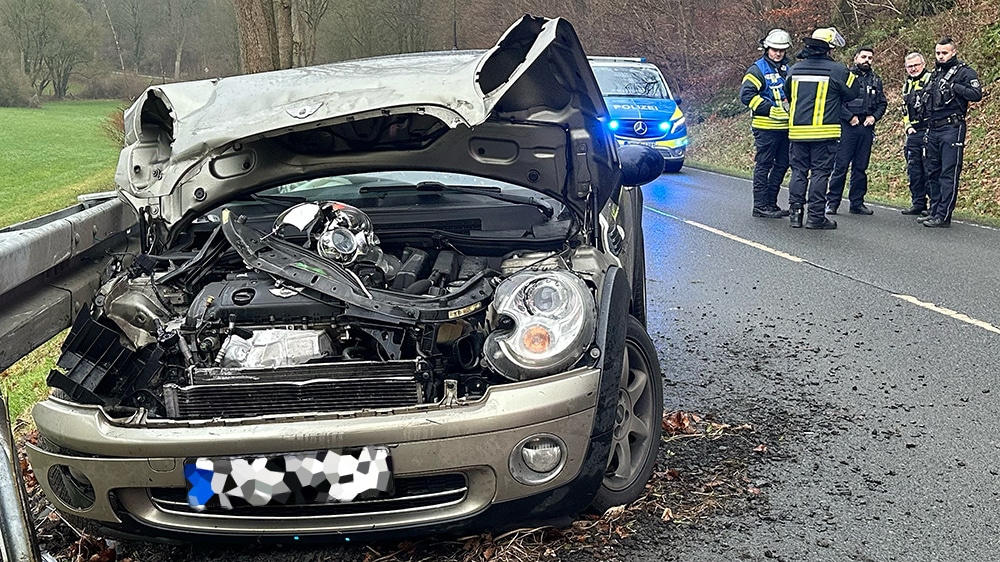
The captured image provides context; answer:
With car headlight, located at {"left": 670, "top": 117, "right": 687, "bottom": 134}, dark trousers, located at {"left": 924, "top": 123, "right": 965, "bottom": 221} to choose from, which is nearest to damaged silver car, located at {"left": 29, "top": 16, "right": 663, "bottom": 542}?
dark trousers, located at {"left": 924, "top": 123, "right": 965, "bottom": 221}

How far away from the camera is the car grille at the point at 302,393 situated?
2852 mm

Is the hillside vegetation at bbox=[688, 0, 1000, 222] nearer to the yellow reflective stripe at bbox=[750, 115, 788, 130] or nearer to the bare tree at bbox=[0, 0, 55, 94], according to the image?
the yellow reflective stripe at bbox=[750, 115, 788, 130]

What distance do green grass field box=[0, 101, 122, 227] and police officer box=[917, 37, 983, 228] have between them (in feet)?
59.2

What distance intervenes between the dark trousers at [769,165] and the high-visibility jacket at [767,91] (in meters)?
0.19

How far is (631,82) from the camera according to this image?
615 inches

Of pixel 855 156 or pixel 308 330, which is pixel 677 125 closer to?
pixel 855 156

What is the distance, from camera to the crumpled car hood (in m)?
3.30

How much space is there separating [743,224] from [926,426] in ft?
21.1

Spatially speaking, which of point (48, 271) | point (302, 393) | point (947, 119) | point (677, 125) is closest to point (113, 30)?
point (677, 125)

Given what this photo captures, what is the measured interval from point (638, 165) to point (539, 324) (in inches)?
64.9

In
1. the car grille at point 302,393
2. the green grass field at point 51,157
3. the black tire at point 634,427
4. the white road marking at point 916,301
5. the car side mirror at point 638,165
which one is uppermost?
the car side mirror at point 638,165

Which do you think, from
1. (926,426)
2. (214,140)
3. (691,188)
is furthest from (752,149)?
(214,140)

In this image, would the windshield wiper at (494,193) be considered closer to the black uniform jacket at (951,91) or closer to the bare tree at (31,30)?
the black uniform jacket at (951,91)

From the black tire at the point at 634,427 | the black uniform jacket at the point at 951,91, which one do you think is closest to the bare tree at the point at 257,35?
the black uniform jacket at the point at 951,91
